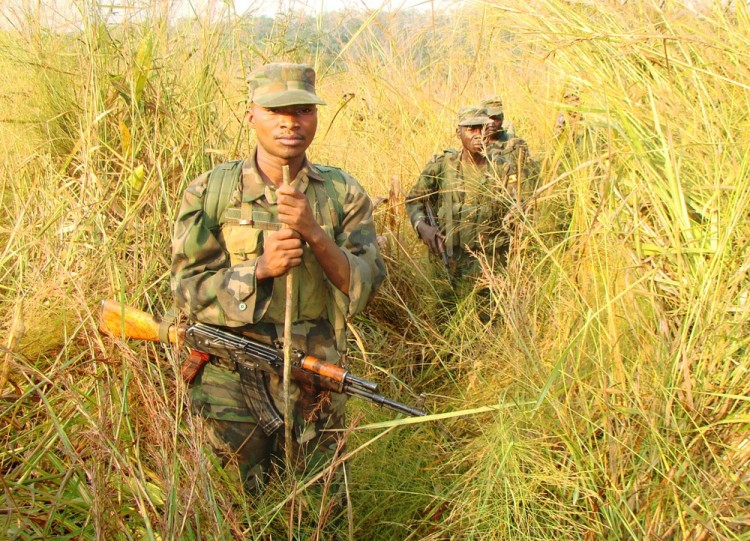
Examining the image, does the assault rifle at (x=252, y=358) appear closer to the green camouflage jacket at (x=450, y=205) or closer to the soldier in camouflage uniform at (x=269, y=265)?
the soldier in camouflage uniform at (x=269, y=265)

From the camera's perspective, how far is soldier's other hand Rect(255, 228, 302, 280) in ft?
7.34

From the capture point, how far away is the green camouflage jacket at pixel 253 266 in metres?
2.42

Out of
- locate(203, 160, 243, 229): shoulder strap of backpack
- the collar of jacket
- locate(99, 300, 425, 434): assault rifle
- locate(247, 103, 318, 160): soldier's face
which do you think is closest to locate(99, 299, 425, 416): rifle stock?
locate(99, 300, 425, 434): assault rifle

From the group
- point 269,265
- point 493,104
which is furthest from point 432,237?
point 269,265

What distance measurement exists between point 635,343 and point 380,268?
2.97 ft

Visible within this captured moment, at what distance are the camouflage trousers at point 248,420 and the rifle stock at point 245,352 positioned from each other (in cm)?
8

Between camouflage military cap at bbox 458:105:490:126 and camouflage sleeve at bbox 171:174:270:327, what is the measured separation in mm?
2628

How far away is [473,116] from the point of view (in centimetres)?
486

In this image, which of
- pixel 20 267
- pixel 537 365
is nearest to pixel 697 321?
pixel 537 365

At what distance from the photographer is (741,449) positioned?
1845 mm

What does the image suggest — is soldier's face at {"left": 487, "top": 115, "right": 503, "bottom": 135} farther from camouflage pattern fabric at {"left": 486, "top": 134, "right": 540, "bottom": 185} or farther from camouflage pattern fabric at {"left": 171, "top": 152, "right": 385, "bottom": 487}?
camouflage pattern fabric at {"left": 171, "top": 152, "right": 385, "bottom": 487}

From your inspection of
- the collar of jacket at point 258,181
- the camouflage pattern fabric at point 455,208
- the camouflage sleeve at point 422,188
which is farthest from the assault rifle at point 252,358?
the camouflage sleeve at point 422,188

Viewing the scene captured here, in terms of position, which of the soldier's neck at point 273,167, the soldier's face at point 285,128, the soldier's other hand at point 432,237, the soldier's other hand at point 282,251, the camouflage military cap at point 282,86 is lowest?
the soldier's other hand at point 432,237

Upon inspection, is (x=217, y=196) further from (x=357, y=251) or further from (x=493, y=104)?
(x=493, y=104)
